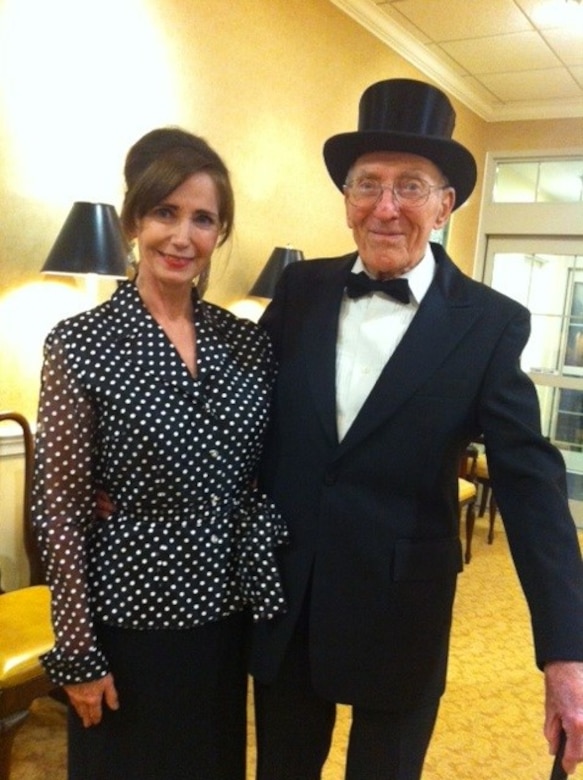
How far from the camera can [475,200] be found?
544cm

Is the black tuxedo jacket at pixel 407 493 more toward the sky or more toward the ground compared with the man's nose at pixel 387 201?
more toward the ground

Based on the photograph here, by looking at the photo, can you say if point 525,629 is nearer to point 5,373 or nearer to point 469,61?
point 5,373

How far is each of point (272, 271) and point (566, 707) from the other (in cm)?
242

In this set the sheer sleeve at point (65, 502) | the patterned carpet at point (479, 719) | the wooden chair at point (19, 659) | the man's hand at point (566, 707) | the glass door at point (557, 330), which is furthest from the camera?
the glass door at point (557, 330)

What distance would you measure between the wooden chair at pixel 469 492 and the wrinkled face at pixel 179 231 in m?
2.45

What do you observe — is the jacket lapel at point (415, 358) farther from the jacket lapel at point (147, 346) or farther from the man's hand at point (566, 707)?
the man's hand at point (566, 707)

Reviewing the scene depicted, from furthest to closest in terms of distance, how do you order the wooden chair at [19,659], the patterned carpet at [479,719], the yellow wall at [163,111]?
1. the yellow wall at [163,111]
2. the patterned carpet at [479,719]
3. the wooden chair at [19,659]

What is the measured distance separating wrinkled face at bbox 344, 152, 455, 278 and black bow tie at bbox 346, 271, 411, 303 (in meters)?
0.03

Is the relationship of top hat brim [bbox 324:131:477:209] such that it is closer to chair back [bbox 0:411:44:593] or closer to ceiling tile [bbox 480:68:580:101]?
chair back [bbox 0:411:44:593]

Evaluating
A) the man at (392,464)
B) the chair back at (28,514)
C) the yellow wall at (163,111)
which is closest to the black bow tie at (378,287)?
the man at (392,464)

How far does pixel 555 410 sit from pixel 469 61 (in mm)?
2570

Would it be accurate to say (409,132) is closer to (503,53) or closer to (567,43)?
(567,43)

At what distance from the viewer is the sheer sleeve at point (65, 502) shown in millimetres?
1166

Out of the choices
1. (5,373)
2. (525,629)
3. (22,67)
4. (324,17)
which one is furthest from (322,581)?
(324,17)
